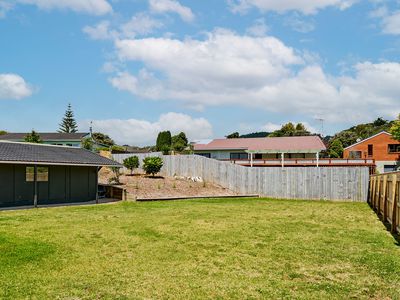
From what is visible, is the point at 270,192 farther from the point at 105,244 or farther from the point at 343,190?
the point at 105,244

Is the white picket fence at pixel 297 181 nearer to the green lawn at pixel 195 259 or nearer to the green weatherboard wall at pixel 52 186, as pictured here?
the green lawn at pixel 195 259

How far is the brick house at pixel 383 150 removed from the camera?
49281 millimetres

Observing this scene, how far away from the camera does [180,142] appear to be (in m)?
66.4

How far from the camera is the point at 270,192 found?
24.3 metres

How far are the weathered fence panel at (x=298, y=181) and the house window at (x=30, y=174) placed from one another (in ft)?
43.6

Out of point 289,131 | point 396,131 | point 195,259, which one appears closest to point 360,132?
point 289,131

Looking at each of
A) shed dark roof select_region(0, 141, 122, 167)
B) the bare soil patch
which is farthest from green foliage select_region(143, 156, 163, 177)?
shed dark roof select_region(0, 141, 122, 167)

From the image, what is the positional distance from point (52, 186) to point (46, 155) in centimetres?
174

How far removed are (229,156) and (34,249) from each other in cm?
4183

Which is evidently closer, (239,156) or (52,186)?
(52,186)

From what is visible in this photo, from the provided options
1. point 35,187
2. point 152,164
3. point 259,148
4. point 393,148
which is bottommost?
point 35,187

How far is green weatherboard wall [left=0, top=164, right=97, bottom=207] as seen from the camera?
1809 cm

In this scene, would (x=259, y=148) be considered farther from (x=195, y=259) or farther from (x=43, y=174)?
(x=195, y=259)

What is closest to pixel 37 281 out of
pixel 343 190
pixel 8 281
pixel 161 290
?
pixel 8 281
